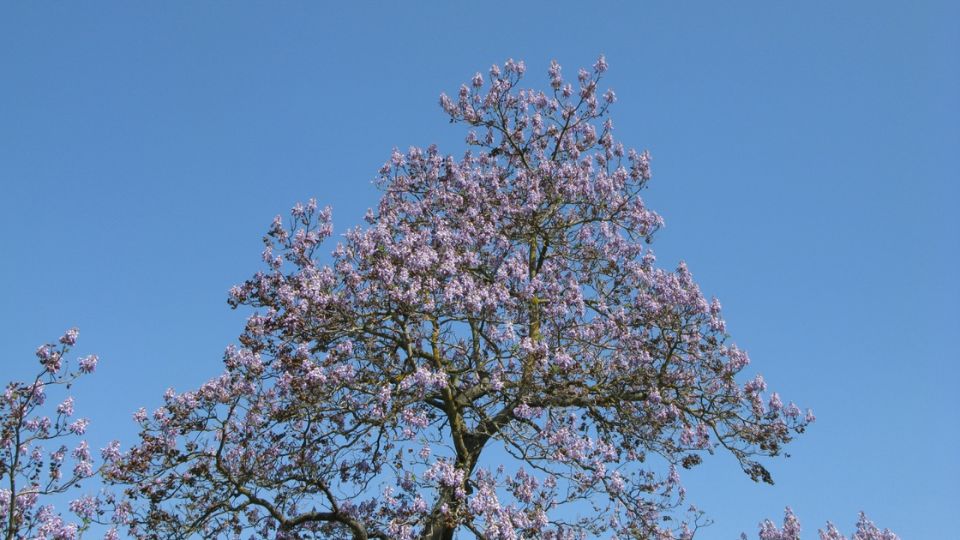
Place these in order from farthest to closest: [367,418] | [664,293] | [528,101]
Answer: [528,101] → [664,293] → [367,418]

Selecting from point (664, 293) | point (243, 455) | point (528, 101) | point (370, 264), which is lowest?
point (243, 455)

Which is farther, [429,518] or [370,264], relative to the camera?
[370,264]

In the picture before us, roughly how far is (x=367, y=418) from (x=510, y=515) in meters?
3.26

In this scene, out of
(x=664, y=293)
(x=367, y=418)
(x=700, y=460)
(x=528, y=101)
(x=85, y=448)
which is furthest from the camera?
(x=528, y=101)

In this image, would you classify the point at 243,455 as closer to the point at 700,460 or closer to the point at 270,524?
A: the point at 270,524

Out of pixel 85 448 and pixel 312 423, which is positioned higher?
pixel 312 423

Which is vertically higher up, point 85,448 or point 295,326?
point 295,326

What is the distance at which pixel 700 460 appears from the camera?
59.4 feet

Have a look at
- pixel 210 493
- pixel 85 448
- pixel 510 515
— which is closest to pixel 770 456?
pixel 510 515

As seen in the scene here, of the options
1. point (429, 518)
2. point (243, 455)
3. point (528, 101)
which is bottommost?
point (429, 518)

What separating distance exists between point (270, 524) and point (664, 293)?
32.3ft

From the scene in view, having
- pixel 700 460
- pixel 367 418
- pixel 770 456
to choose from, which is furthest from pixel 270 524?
pixel 770 456

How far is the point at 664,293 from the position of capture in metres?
19.6

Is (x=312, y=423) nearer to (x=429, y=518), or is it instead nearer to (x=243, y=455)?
(x=243, y=455)
